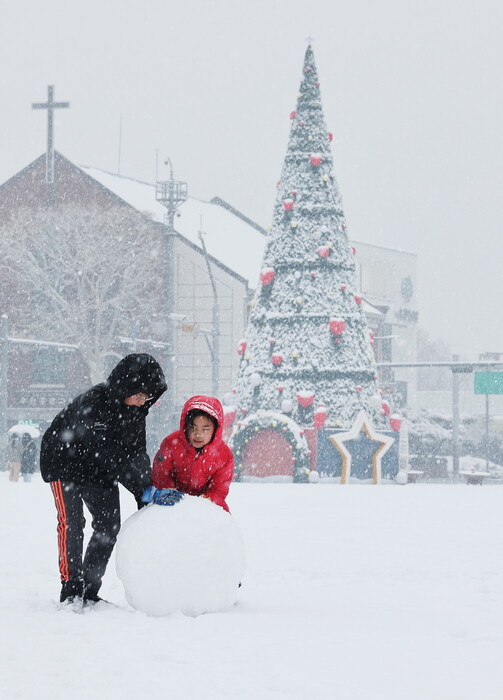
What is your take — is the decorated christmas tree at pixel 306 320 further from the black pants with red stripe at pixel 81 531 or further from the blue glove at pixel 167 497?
the blue glove at pixel 167 497

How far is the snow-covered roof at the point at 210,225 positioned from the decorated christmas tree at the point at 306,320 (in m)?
17.6

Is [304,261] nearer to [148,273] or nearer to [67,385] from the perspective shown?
[148,273]

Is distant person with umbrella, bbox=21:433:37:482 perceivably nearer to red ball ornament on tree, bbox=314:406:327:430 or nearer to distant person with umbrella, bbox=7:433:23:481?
distant person with umbrella, bbox=7:433:23:481

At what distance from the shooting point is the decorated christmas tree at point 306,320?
66.1 feet

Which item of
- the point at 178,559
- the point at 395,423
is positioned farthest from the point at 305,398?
the point at 178,559

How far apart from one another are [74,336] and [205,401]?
30329mm

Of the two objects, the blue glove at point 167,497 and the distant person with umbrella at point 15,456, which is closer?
the blue glove at point 167,497

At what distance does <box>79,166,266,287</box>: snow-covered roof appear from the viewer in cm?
4016

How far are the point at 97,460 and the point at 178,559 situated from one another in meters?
0.73

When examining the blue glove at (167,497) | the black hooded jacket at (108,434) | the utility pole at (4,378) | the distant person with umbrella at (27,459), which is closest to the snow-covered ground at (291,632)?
the blue glove at (167,497)

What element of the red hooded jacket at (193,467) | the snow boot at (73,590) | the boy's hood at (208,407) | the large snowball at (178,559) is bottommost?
the snow boot at (73,590)

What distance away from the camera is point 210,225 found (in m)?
44.8

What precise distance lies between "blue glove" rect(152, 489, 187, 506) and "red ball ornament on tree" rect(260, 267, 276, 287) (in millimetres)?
14885

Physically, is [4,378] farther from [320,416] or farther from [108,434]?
[108,434]
